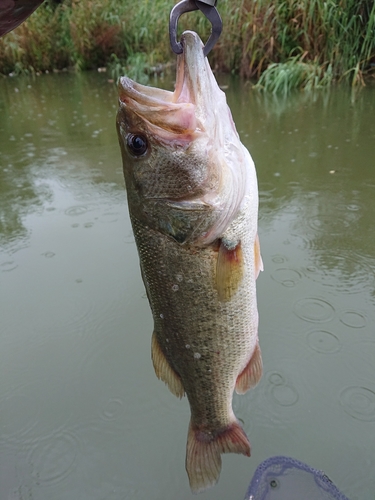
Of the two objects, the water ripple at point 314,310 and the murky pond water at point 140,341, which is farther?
the water ripple at point 314,310

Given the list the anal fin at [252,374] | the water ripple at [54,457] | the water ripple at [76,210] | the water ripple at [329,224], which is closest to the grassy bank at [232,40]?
the water ripple at [329,224]

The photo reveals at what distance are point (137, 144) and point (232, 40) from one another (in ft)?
26.8

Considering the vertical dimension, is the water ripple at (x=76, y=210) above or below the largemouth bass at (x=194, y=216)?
below

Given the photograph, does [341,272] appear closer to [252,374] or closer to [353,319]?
[353,319]

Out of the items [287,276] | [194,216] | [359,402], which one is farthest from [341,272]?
[194,216]

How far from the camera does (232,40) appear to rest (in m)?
8.52

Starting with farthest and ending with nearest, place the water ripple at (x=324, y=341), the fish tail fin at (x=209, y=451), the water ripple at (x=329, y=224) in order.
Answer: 1. the water ripple at (x=329, y=224)
2. the water ripple at (x=324, y=341)
3. the fish tail fin at (x=209, y=451)

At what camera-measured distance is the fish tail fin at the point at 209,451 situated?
153 centimetres

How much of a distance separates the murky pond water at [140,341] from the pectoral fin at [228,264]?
90 centimetres

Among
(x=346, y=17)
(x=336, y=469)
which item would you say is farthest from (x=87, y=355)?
(x=346, y=17)

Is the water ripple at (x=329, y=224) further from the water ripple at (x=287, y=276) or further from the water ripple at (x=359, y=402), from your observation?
the water ripple at (x=359, y=402)

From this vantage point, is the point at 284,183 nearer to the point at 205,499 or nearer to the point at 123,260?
the point at 123,260

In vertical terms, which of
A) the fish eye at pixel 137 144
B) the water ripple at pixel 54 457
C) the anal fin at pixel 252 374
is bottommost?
the water ripple at pixel 54 457

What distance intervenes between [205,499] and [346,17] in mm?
7241
